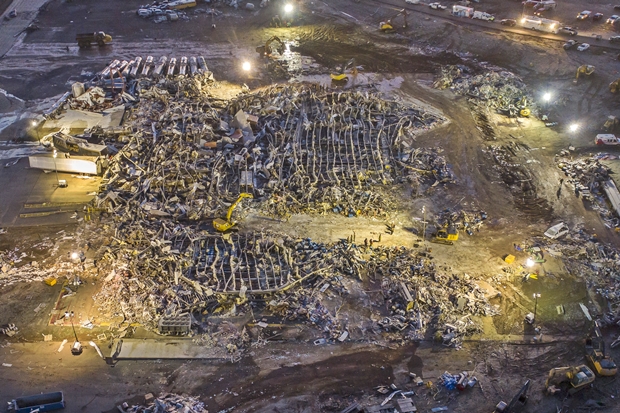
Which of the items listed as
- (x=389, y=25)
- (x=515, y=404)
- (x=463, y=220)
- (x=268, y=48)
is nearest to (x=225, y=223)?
(x=463, y=220)

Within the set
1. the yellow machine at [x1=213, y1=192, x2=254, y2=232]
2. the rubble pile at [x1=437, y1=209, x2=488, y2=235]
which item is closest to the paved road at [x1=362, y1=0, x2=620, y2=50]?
the rubble pile at [x1=437, y1=209, x2=488, y2=235]

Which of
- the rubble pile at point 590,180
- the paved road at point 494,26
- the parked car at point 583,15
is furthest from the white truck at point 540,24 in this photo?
the rubble pile at point 590,180

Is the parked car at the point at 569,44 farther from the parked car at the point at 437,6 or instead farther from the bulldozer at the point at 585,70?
the parked car at the point at 437,6

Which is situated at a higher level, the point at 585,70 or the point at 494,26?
the point at 494,26

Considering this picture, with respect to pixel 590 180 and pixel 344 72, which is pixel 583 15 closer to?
pixel 344 72

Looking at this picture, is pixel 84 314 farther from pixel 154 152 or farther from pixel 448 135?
pixel 448 135

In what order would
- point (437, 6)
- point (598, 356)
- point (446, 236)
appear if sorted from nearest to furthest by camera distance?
point (598, 356) < point (446, 236) < point (437, 6)
